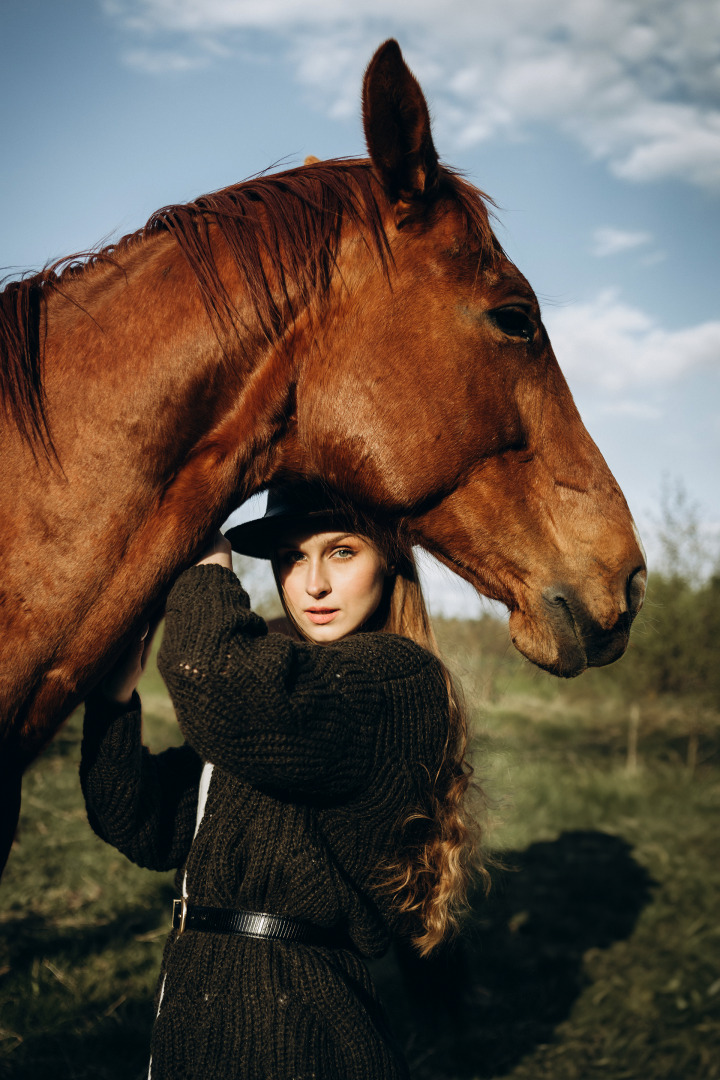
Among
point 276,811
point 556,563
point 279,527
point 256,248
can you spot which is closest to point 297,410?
point 256,248

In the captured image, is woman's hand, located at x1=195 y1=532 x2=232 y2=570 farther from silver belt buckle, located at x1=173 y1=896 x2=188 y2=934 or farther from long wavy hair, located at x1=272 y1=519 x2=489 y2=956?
silver belt buckle, located at x1=173 y1=896 x2=188 y2=934

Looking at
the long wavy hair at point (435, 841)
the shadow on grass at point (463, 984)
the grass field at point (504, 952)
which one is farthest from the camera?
the grass field at point (504, 952)

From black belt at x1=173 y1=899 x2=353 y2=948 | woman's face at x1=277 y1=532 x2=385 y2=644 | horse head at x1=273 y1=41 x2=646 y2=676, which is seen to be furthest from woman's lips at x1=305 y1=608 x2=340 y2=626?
black belt at x1=173 y1=899 x2=353 y2=948

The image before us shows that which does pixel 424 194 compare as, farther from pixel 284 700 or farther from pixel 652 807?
pixel 652 807

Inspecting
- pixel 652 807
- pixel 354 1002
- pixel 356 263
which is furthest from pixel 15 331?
pixel 652 807

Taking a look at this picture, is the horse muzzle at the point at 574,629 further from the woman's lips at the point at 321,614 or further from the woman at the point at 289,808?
the woman's lips at the point at 321,614

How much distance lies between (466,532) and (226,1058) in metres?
1.20

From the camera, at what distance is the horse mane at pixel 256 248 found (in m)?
1.43

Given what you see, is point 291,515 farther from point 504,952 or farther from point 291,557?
point 504,952

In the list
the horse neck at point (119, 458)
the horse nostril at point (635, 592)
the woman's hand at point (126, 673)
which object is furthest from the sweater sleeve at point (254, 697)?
the horse nostril at point (635, 592)

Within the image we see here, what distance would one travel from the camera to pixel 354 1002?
156cm

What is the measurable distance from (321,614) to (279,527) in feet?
0.88

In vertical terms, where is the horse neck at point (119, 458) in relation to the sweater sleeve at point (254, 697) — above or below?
above

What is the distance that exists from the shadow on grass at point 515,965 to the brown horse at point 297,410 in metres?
1.67
